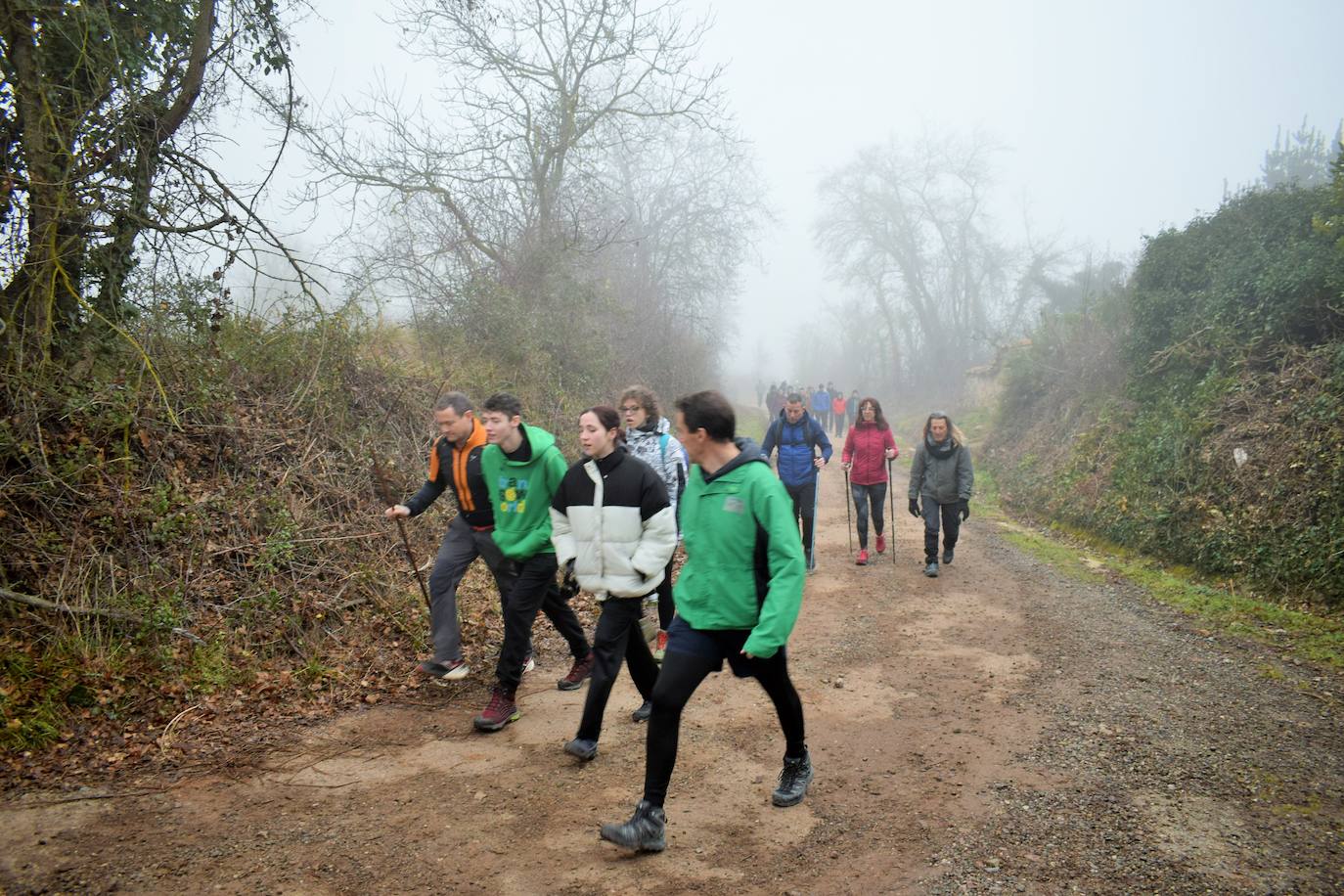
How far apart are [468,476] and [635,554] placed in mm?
1544

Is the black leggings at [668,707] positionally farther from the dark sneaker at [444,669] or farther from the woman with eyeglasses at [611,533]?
the dark sneaker at [444,669]

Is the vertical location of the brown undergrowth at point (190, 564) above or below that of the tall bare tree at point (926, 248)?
below

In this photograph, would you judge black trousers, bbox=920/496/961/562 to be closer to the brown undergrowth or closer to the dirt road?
the dirt road

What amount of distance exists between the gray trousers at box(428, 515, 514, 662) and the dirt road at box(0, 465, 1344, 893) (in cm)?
43

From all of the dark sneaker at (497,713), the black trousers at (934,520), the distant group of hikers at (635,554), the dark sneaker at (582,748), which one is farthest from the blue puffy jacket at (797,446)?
the dark sneaker at (582,748)

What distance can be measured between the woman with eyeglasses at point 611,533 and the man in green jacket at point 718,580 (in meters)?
0.59

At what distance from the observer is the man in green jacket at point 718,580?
11.9ft

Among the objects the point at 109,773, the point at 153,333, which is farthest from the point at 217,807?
the point at 153,333

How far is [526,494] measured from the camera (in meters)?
5.05

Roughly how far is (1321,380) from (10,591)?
1248 centimetres

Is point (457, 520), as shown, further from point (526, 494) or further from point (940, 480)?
point (940, 480)

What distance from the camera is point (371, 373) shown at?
383 inches

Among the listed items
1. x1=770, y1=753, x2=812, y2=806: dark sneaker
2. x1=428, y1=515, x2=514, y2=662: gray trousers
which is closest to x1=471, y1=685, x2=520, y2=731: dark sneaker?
x1=428, y1=515, x2=514, y2=662: gray trousers

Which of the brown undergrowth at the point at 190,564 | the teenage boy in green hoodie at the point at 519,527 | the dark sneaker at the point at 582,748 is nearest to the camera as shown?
the dark sneaker at the point at 582,748
